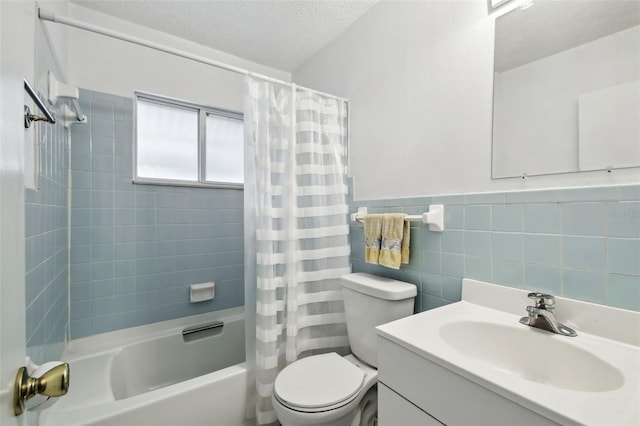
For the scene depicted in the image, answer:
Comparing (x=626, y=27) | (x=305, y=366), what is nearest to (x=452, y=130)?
(x=626, y=27)

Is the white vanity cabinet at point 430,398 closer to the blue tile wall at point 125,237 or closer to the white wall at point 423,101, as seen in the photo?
the white wall at point 423,101

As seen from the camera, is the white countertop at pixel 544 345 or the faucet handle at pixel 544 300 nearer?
the white countertop at pixel 544 345

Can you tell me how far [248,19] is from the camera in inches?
67.9

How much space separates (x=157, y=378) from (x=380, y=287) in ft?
5.32

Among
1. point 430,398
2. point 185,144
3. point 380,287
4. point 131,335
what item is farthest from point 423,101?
point 131,335

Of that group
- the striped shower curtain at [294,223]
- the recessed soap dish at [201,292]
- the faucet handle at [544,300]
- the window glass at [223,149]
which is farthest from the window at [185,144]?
the faucet handle at [544,300]

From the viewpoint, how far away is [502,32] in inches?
41.3

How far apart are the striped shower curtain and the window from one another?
893mm

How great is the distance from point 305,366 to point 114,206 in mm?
1571

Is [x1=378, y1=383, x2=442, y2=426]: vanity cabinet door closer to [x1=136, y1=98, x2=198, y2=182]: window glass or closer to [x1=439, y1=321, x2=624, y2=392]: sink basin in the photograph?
[x1=439, y1=321, x2=624, y2=392]: sink basin

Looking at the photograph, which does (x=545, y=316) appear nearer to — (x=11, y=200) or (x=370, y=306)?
(x=370, y=306)

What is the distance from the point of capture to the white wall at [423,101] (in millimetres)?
1101

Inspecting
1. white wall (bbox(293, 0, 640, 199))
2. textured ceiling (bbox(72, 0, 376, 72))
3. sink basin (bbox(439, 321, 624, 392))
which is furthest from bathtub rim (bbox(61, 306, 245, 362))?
textured ceiling (bbox(72, 0, 376, 72))

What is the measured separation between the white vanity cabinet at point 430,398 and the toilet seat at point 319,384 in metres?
0.25
